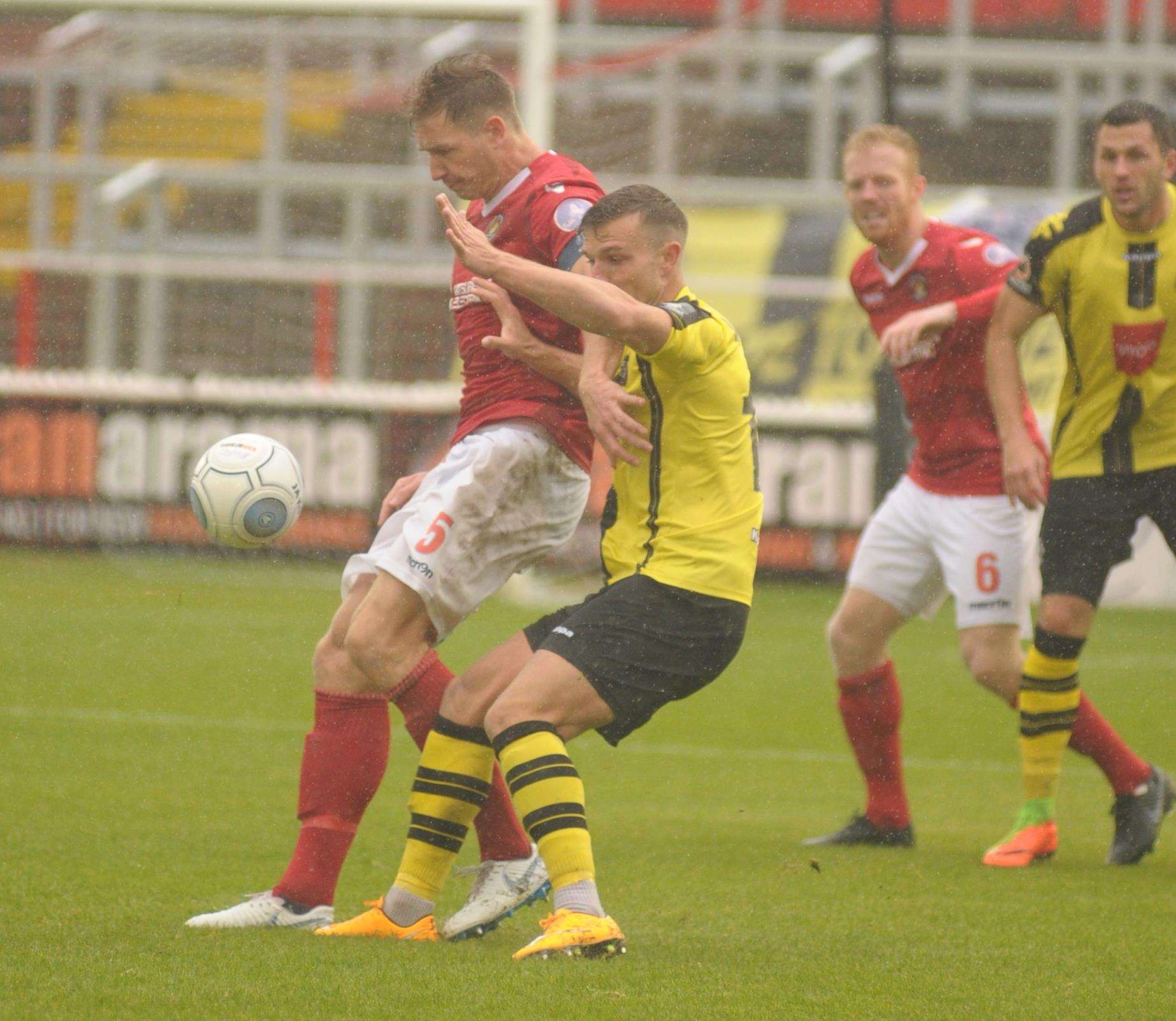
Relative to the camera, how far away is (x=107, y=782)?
18.9 ft

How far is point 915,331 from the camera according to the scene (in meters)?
5.04

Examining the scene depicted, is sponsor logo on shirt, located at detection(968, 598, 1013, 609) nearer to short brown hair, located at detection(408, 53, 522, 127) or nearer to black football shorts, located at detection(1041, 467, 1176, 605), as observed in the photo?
black football shorts, located at detection(1041, 467, 1176, 605)

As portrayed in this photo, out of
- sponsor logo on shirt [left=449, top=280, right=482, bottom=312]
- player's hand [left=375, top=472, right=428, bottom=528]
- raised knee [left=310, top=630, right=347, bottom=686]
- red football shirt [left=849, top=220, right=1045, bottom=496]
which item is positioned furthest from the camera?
red football shirt [left=849, top=220, right=1045, bottom=496]

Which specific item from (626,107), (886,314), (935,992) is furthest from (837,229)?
(935,992)

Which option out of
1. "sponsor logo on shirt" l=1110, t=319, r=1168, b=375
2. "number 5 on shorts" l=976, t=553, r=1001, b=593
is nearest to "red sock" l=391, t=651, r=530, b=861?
"number 5 on shorts" l=976, t=553, r=1001, b=593

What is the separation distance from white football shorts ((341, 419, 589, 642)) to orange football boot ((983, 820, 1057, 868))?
1.60 meters

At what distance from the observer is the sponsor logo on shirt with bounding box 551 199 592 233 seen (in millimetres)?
4133

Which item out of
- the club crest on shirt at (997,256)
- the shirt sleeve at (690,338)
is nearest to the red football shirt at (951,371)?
the club crest on shirt at (997,256)

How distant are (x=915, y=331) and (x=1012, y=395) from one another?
0.32m

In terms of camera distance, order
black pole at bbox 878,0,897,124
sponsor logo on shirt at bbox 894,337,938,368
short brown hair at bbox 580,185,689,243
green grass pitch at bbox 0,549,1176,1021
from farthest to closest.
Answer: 1. black pole at bbox 878,0,897,124
2. sponsor logo on shirt at bbox 894,337,938,368
3. short brown hair at bbox 580,185,689,243
4. green grass pitch at bbox 0,549,1176,1021

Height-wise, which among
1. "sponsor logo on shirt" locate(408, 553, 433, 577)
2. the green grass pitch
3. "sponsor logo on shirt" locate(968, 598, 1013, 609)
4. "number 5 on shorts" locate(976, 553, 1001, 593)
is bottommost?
the green grass pitch

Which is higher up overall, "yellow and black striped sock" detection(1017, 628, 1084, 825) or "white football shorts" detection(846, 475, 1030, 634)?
"white football shorts" detection(846, 475, 1030, 634)

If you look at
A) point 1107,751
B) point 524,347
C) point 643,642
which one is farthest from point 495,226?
point 1107,751

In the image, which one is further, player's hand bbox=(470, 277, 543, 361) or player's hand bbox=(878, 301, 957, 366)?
player's hand bbox=(878, 301, 957, 366)
